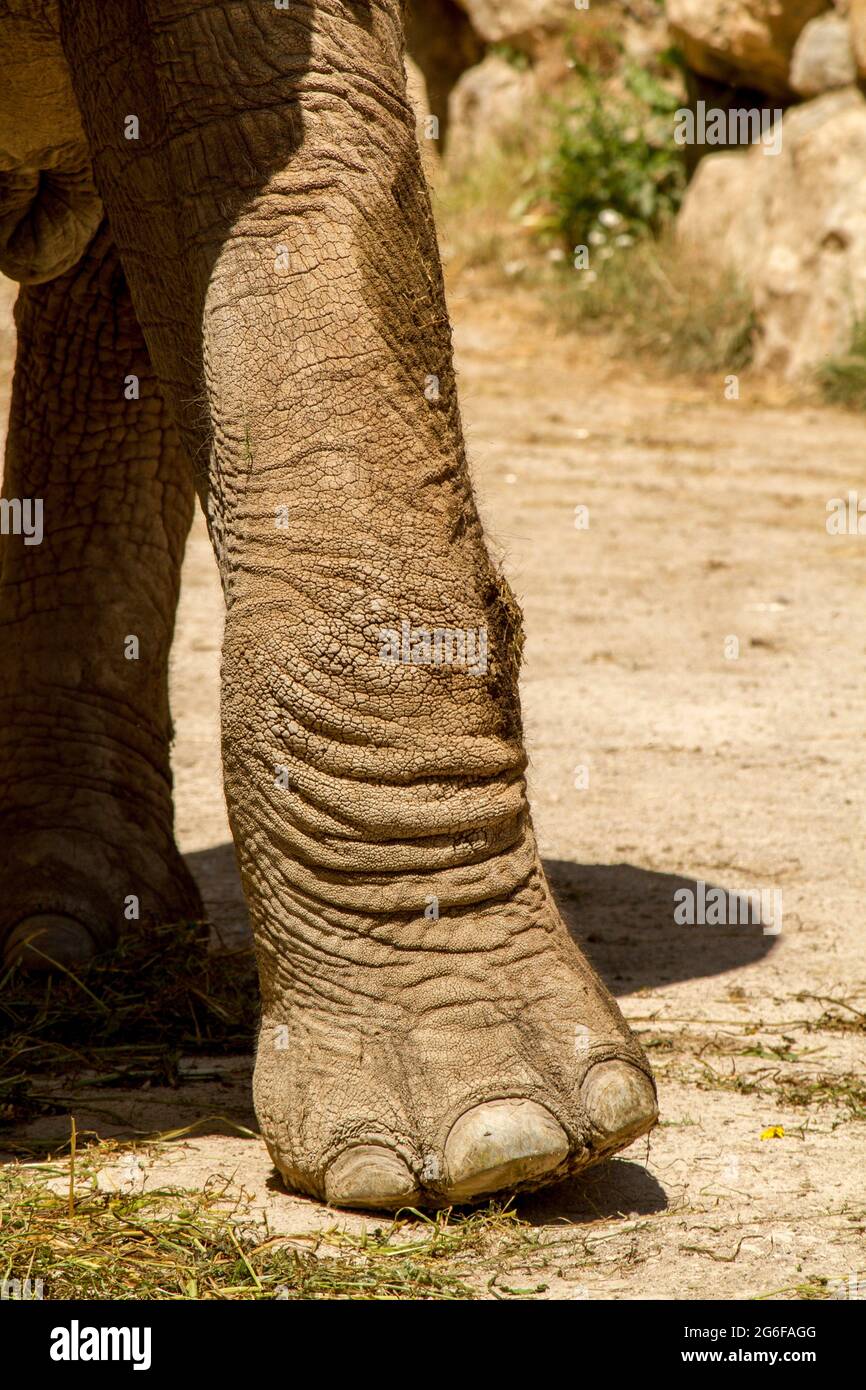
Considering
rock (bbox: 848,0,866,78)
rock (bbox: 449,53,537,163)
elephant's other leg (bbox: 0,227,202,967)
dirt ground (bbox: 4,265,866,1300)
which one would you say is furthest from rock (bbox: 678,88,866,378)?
elephant's other leg (bbox: 0,227,202,967)

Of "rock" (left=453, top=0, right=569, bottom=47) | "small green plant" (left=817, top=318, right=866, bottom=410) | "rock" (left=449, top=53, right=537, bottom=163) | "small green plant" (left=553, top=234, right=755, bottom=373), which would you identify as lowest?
"small green plant" (left=817, top=318, right=866, bottom=410)

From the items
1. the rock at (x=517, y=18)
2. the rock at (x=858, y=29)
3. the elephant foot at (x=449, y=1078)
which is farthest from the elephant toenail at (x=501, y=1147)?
the rock at (x=517, y=18)

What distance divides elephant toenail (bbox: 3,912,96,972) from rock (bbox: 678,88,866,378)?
19.6ft

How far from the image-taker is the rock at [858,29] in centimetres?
830

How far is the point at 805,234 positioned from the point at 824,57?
35.3 inches

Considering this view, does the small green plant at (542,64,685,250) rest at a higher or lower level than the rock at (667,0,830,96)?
lower

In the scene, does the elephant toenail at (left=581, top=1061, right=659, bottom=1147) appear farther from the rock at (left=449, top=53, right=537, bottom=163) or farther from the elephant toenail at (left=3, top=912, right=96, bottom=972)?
the rock at (left=449, top=53, right=537, bottom=163)

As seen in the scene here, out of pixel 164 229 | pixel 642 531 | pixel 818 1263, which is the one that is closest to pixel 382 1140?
pixel 818 1263

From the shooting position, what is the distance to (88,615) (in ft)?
10.5

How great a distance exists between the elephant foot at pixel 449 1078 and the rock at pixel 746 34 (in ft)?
25.0

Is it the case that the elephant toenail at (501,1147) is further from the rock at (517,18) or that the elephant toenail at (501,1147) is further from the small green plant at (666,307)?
the rock at (517,18)

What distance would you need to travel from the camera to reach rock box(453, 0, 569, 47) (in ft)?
35.8

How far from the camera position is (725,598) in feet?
18.4

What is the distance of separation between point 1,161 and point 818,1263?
1.94 meters
